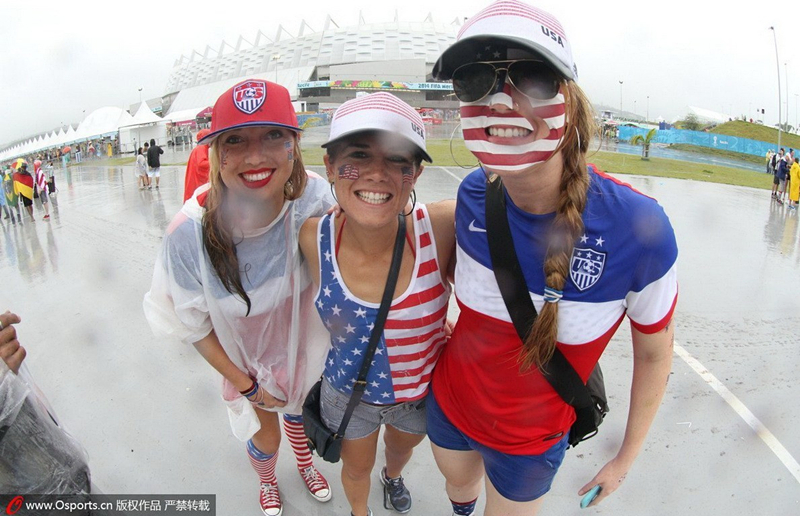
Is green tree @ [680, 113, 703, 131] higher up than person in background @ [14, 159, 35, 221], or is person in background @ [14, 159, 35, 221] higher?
green tree @ [680, 113, 703, 131]

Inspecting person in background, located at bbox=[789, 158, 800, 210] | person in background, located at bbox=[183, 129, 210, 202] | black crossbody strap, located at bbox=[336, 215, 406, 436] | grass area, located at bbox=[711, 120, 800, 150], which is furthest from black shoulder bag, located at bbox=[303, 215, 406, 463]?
grass area, located at bbox=[711, 120, 800, 150]

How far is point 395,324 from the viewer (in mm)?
1646

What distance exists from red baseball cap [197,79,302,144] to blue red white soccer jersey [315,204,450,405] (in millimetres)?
409

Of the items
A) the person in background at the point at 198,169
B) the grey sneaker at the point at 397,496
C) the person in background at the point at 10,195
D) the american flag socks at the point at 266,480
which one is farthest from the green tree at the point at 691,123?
the american flag socks at the point at 266,480

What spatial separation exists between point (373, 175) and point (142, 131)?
3547 cm

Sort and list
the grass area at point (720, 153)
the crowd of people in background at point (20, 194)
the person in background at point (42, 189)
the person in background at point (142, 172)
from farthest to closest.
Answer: the grass area at point (720, 153), the person in background at point (142, 172), the crowd of people in background at point (20, 194), the person in background at point (42, 189)

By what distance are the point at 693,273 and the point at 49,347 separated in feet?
20.5

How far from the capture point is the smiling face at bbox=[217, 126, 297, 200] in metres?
1.67

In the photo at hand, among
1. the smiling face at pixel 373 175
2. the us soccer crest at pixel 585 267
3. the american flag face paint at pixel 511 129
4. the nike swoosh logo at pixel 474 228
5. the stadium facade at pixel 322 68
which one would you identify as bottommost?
the us soccer crest at pixel 585 267

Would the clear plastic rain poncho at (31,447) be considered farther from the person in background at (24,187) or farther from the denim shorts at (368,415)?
the person in background at (24,187)

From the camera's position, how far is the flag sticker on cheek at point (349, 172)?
1488 millimetres

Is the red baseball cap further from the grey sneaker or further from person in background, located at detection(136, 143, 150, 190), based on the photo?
person in background, located at detection(136, 143, 150, 190)

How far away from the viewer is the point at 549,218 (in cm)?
131

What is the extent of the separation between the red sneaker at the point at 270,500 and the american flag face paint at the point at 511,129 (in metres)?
1.92
